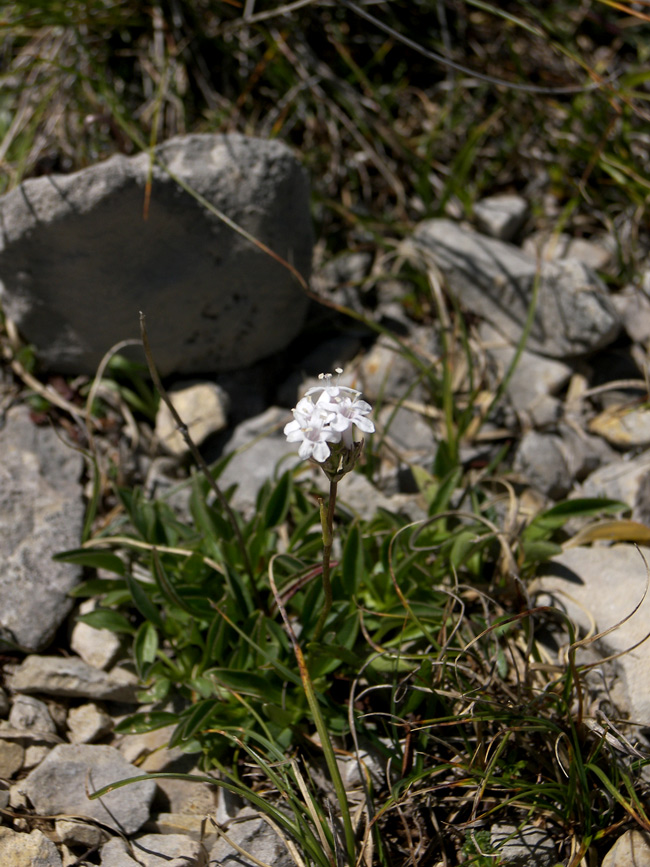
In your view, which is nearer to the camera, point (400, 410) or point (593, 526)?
point (593, 526)

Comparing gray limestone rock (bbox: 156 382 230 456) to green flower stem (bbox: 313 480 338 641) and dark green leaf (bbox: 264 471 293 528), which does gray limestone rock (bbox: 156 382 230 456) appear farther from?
green flower stem (bbox: 313 480 338 641)

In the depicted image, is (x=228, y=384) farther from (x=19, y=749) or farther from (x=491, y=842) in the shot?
(x=491, y=842)

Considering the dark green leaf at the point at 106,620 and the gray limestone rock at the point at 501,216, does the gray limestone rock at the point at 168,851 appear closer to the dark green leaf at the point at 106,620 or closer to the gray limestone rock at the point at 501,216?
the dark green leaf at the point at 106,620

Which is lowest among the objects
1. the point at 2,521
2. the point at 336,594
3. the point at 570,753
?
the point at 570,753

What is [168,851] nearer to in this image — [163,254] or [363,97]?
[163,254]

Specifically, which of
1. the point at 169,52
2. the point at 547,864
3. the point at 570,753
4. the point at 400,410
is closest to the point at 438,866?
the point at 547,864

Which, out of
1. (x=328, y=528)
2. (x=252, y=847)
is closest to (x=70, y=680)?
(x=252, y=847)
